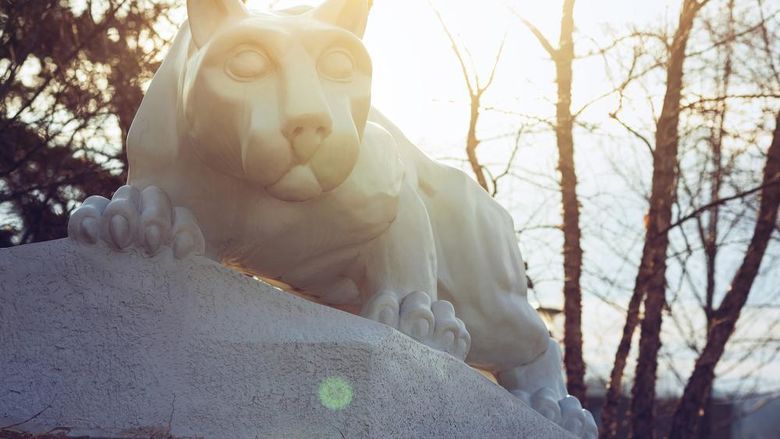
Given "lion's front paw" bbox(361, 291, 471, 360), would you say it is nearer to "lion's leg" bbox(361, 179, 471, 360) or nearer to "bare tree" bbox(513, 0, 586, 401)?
"lion's leg" bbox(361, 179, 471, 360)

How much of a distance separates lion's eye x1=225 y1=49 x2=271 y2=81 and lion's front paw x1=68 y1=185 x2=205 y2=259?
0.43 m

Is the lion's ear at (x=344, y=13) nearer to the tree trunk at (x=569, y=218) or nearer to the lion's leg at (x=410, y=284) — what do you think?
the lion's leg at (x=410, y=284)

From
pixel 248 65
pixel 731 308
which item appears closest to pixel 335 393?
pixel 248 65

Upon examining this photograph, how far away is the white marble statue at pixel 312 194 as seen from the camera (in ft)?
7.61

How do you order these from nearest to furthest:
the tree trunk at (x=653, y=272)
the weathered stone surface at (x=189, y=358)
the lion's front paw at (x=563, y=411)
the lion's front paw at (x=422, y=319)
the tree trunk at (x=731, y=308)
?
the weathered stone surface at (x=189, y=358) → the lion's front paw at (x=422, y=319) → the lion's front paw at (x=563, y=411) → the tree trunk at (x=653, y=272) → the tree trunk at (x=731, y=308)

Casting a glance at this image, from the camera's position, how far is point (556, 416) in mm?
3219

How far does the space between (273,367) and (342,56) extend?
2.58ft

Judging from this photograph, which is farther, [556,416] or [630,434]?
[630,434]

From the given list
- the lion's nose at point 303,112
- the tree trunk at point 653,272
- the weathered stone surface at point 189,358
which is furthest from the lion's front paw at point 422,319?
the tree trunk at point 653,272

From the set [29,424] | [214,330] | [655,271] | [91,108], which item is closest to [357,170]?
[214,330]

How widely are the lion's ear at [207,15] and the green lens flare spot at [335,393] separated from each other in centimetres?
90

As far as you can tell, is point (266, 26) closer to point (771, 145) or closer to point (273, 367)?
point (273, 367)

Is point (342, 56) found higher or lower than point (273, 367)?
higher

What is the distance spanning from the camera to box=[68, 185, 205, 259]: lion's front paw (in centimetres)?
239
